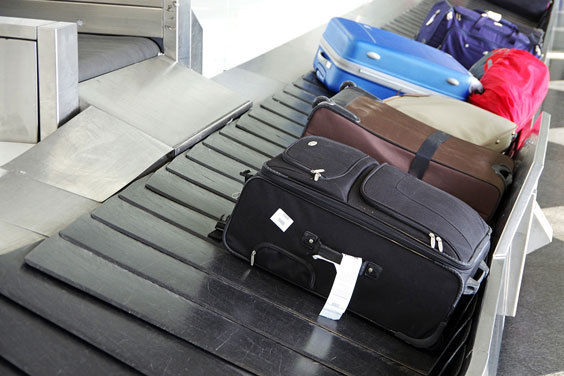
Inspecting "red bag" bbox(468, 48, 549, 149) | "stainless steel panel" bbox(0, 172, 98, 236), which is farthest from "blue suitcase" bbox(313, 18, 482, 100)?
"stainless steel panel" bbox(0, 172, 98, 236)

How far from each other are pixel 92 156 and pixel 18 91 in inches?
14.4

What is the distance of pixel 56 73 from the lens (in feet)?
6.82

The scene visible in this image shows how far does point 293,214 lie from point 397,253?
0.31m

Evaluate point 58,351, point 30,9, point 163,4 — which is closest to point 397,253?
point 58,351

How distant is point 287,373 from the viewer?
1.37 m

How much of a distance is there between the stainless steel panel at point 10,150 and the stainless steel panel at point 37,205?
0.44ft

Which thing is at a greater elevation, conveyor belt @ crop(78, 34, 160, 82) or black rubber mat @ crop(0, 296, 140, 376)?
conveyor belt @ crop(78, 34, 160, 82)

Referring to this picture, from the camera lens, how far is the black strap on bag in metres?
2.08

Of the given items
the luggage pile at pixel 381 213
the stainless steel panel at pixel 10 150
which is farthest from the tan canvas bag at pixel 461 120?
the stainless steel panel at pixel 10 150

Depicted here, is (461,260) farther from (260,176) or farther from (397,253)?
(260,176)

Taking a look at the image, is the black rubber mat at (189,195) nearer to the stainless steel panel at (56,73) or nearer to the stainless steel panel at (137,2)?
the stainless steel panel at (56,73)

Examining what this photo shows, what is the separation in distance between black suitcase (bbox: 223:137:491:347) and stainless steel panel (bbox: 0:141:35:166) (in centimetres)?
91

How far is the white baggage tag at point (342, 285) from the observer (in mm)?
1499

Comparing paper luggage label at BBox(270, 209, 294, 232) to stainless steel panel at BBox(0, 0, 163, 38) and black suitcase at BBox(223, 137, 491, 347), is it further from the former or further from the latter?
stainless steel panel at BBox(0, 0, 163, 38)
